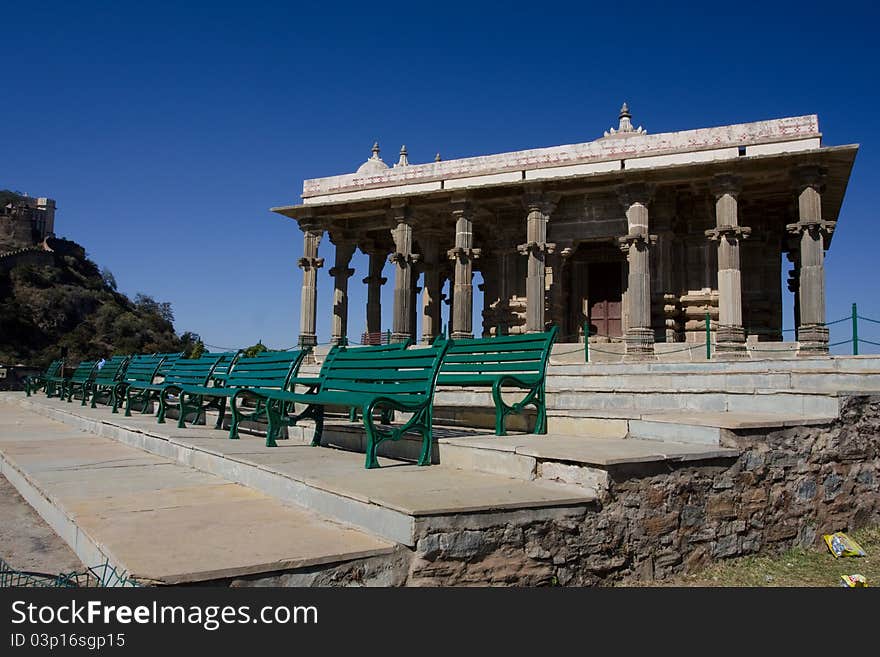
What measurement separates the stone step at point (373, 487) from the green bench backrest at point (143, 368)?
17.3ft

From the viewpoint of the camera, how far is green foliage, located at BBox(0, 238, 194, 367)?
232 ft

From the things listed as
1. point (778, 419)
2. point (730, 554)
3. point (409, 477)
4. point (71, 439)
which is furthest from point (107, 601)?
point (71, 439)

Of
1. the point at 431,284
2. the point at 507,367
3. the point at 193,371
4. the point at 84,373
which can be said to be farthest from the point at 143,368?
the point at 431,284

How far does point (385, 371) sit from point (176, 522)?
106 inches

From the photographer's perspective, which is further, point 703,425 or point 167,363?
point 167,363

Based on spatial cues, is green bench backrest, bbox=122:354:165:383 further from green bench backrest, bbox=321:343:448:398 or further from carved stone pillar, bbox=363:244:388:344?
carved stone pillar, bbox=363:244:388:344

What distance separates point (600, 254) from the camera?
20.5 meters

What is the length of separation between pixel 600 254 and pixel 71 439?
618 inches

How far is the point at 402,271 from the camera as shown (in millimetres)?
19859

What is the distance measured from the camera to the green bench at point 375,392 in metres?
5.07

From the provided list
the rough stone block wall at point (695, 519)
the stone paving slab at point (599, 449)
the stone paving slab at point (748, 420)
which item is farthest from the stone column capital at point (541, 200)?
the stone paving slab at point (599, 449)

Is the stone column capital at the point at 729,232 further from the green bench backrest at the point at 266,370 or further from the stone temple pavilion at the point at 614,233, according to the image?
the green bench backrest at the point at 266,370

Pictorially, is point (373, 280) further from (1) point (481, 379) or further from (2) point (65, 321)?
(2) point (65, 321)

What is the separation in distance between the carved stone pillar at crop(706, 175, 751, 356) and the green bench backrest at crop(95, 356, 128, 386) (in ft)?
40.3
